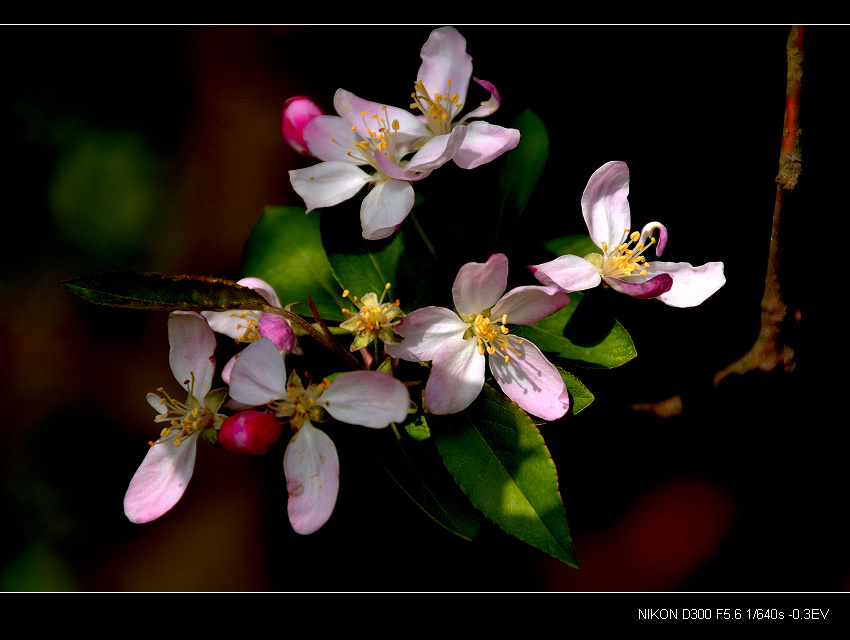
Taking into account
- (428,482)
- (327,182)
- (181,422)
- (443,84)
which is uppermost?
(443,84)

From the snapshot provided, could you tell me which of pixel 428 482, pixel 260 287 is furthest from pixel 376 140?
pixel 428 482

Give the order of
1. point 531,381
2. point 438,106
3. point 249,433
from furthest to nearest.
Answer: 1. point 438,106
2. point 531,381
3. point 249,433

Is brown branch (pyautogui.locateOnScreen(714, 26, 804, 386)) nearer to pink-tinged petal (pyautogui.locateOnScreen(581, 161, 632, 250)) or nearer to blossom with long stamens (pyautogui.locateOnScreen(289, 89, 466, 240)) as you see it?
pink-tinged petal (pyautogui.locateOnScreen(581, 161, 632, 250))

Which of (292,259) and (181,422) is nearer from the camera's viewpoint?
(181,422)

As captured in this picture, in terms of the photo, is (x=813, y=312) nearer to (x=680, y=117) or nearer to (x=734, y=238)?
(x=734, y=238)

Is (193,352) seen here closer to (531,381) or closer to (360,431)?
(360,431)

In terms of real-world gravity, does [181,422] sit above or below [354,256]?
below

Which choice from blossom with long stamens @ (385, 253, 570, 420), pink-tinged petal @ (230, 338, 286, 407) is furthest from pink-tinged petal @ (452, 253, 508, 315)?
pink-tinged petal @ (230, 338, 286, 407)

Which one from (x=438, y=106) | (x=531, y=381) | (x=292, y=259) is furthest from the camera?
(x=292, y=259)
